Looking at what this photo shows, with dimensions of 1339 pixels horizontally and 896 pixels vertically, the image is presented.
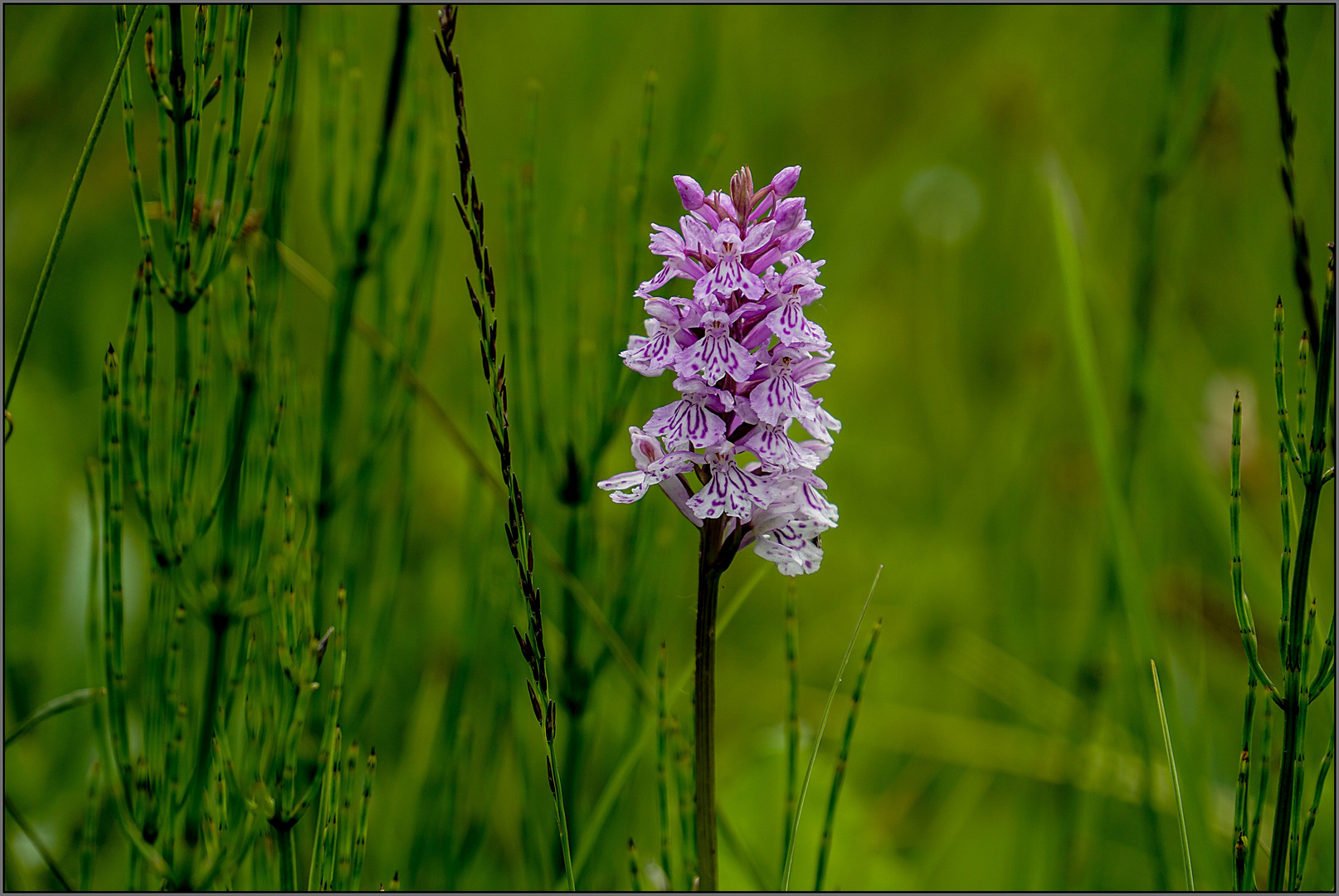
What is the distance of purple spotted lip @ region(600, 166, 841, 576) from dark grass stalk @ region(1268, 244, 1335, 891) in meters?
0.76

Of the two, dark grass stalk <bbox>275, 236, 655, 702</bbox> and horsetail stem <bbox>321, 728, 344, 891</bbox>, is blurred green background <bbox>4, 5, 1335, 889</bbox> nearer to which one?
dark grass stalk <bbox>275, 236, 655, 702</bbox>

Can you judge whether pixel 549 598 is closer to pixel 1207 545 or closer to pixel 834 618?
pixel 834 618

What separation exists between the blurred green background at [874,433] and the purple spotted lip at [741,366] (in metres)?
0.21

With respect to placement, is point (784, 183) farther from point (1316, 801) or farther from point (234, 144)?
point (1316, 801)

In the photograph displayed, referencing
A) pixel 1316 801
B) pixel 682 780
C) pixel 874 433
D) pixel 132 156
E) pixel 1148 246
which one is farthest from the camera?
pixel 874 433

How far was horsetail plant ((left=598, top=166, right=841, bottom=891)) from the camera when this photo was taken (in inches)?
53.9

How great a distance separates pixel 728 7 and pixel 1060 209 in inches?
116

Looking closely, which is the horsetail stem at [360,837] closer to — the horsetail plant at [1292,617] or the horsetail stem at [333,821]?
the horsetail stem at [333,821]

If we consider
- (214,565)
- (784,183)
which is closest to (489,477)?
(214,565)

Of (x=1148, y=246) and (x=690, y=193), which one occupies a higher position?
(x=1148, y=246)

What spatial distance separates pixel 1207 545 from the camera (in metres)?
4.19

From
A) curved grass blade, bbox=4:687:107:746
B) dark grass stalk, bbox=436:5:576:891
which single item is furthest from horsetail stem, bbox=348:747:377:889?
curved grass blade, bbox=4:687:107:746

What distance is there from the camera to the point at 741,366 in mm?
1382

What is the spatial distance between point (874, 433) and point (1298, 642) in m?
3.67
